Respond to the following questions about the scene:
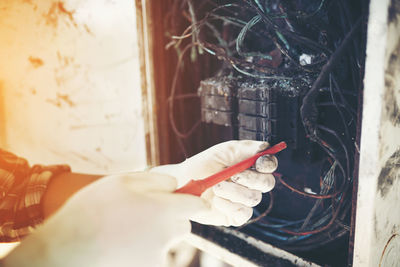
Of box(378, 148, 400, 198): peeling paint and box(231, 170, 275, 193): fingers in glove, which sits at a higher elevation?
box(378, 148, 400, 198): peeling paint

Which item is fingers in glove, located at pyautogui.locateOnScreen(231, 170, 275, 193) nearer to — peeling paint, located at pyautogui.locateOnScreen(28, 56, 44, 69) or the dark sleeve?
the dark sleeve

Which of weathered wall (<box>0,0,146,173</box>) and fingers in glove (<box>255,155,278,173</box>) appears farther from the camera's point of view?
weathered wall (<box>0,0,146,173</box>)

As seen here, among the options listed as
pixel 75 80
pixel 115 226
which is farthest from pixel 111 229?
pixel 75 80

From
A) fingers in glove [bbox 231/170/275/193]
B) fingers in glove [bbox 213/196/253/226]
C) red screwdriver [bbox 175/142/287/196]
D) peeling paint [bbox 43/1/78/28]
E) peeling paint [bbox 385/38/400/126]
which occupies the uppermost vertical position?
peeling paint [bbox 43/1/78/28]

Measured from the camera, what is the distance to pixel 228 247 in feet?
3.11

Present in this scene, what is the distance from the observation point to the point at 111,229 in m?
0.54

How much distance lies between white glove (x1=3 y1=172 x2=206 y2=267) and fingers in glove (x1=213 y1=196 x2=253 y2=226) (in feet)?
0.70

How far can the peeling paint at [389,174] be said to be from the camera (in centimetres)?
58

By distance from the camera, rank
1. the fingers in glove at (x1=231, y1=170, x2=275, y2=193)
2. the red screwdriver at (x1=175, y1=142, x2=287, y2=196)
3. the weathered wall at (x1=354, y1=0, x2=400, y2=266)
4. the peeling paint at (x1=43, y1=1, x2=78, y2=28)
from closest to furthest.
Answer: the weathered wall at (x1=354, y1=0, x2=400, y2=266), the red screwdriver at (x1=175, y1=142, x2=287, y2=196), the fingers in glove at (x1=231, y1=170, x2=275, y2=193), the peeling paint at (x1=43, y1=1, x2=78, y2=28)

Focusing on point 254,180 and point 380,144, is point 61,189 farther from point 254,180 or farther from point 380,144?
point 380,144

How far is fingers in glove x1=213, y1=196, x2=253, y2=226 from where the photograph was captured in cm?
80

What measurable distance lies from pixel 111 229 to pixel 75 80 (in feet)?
2.50

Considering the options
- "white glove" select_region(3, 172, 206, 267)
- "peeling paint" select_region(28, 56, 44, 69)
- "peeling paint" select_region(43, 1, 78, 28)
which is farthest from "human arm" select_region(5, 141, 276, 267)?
"peeling paint" select_region(28, 56, 44, 69)

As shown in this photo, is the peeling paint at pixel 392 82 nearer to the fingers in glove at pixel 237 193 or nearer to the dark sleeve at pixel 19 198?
the fingers in glove at pixel 237 193
